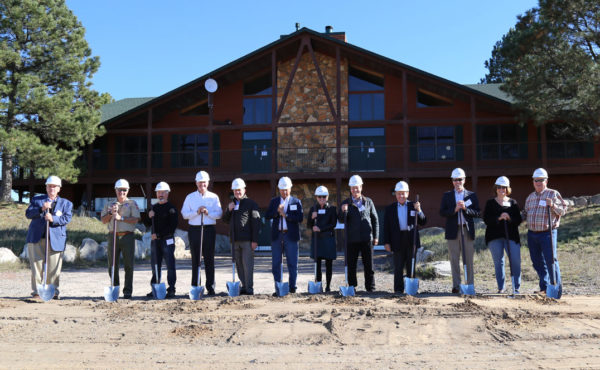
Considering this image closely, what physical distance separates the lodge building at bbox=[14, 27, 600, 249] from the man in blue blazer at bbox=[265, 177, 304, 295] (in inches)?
464

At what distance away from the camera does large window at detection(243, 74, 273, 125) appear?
2241 centimetres

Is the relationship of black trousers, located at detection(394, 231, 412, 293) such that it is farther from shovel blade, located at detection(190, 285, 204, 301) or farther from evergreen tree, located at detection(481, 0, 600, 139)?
evergreen tree, located at detection(481, 0, 600, 139)

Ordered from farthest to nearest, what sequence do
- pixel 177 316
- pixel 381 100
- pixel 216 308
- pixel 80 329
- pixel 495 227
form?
pixel 381 100, pixel 495 227, pixel 216 308, pixel 177 316, pixel 80 329

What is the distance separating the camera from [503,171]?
2014 cm

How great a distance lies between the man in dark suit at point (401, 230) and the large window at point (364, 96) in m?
14.3

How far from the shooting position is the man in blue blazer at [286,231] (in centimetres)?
791

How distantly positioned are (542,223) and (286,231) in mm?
3698

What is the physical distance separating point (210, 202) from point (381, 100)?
50.2ft

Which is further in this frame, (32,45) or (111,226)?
(32,45)

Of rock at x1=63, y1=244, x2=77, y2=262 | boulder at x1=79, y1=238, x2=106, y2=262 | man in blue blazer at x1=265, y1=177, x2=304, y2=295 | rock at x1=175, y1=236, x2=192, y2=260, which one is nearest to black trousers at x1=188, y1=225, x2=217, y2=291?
man in blue blazer at x1=265, y1=177, x2=304, y2=295

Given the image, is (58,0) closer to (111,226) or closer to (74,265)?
Result: (74,265)

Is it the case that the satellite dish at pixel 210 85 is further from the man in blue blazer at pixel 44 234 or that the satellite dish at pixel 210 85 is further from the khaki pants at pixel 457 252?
the khaki pants at pixel 457 252

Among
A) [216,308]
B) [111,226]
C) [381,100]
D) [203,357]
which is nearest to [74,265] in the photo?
[111,226]

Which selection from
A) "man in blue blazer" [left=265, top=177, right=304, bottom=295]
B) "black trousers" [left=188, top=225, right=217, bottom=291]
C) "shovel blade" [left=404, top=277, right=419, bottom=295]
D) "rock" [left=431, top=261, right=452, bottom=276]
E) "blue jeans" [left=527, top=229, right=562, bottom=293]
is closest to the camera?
"blue jeans" [left=527, top=229, right=562, bottom=293]
